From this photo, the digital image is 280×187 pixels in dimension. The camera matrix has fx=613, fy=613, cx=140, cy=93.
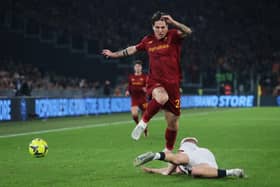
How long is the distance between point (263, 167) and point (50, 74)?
27.0m

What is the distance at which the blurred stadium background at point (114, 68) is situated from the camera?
1923 cm

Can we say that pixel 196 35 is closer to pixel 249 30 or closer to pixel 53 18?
pixel 249 30

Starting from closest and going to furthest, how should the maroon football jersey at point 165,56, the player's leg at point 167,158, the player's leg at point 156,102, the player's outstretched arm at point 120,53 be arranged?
the player's leg at point 167,158 → the player's leg at point 156,102 → the maroon football jersey at point 165,56 → the player's outstretched arm at point 120,53

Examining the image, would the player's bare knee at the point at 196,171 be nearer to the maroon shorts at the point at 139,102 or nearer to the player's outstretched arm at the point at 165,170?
the player's outstretched arm at the point at 165,170

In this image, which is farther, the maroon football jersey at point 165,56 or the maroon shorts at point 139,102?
the maroon shorts at point 139,102

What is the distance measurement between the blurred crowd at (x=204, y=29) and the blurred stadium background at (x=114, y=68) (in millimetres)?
88

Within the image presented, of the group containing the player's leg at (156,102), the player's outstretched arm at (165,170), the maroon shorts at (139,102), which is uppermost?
the player's leg at (156,102)

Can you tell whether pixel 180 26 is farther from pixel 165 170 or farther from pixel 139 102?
pixel 139 102

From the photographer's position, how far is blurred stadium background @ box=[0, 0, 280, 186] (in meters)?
19.2

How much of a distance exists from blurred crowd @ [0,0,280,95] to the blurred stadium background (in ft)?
0.29

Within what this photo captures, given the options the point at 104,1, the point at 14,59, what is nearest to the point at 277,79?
the point at 104,1

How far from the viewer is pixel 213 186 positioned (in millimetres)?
8242

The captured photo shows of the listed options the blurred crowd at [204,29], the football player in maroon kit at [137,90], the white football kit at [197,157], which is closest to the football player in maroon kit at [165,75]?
the white football kit at [197,157]

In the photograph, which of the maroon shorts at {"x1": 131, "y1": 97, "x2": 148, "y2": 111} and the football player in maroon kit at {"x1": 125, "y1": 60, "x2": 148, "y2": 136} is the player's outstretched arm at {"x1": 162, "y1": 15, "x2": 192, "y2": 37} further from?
the maroon shorts at {"x1": 131, "y1": 97, "x2": 148, "y2": 111}
